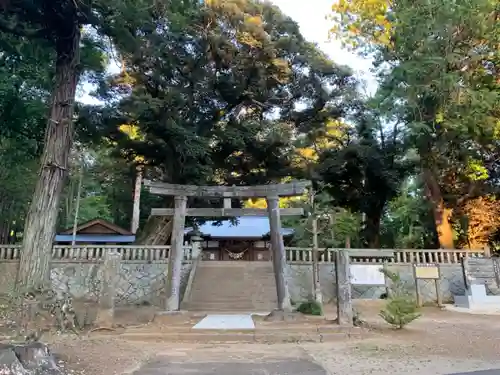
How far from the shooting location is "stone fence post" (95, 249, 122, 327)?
25.6ft

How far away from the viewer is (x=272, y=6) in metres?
15.9

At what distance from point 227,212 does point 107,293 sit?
335 centimetres

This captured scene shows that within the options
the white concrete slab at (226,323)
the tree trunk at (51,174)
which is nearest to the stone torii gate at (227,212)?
the white concrete slab at (226,323)

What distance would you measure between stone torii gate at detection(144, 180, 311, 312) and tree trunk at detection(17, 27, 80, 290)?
201cm

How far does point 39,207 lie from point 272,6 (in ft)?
41.0

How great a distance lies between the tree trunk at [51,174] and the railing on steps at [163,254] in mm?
5117

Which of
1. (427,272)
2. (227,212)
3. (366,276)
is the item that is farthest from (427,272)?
(227,212)

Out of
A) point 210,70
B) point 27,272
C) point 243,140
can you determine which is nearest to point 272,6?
point 210,70

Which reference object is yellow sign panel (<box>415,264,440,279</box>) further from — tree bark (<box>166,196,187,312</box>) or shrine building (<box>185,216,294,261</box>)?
shrine building (<box>185,216,294,261</box>)

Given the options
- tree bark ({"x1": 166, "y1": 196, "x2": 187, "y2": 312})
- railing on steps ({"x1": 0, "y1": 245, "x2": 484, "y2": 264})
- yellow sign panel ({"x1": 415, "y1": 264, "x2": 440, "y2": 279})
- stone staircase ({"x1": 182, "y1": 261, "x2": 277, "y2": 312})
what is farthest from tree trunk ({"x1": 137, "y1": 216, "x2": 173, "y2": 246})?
yellow sign panel ({"x1": 415, "y1": 264, "x2": 440, "y2": 279})

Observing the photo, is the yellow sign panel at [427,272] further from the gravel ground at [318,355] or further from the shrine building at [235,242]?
the shrine building at [235,242]

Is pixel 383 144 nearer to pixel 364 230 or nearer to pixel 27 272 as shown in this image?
pixel 364 230

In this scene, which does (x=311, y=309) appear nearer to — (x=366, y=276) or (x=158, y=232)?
(x=366, y=276)

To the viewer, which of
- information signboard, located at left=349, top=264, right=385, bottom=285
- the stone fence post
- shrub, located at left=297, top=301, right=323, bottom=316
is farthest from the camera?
information signboard, located at left=349, top=264, right=385, bottom=285
